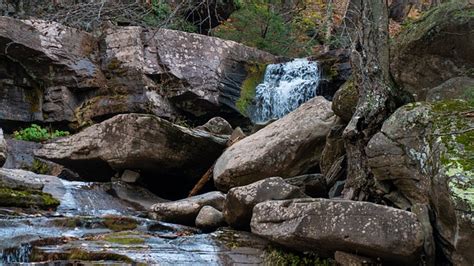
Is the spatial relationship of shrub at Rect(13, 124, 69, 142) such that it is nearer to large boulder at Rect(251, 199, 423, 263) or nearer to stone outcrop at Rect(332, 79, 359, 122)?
stone outcrop at Rect(332, 79, 359, 122)

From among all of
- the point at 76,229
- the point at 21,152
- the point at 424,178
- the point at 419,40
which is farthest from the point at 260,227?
the point at 21,152

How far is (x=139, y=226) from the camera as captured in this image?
617cm

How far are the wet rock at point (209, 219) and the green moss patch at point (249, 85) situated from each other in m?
6.25

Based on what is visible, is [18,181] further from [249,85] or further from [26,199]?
[249,85]

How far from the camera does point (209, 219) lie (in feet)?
20.4

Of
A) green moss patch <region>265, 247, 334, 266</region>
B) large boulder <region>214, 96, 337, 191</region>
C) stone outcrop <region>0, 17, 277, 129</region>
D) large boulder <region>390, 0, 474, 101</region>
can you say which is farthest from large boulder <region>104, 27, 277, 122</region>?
green moss patch <region>265, 247, 334, 266</region>

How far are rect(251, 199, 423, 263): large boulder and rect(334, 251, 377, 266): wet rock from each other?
0.13 ft

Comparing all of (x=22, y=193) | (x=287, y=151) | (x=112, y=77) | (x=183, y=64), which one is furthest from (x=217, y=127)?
(x=22, y=193)

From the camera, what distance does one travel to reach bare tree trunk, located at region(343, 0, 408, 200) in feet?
19.1

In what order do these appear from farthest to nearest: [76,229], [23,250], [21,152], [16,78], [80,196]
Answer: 1. [16,78]
2. [21,152]
3. [80,196]
4. [76,229]
5. [23,250]

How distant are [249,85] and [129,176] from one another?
4823mm

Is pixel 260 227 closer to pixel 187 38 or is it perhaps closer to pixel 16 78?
pixel 187 38

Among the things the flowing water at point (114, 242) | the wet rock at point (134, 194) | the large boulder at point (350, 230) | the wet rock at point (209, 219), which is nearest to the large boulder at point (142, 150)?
the wet rock at point (134, 194)

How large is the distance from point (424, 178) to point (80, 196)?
491 cm
